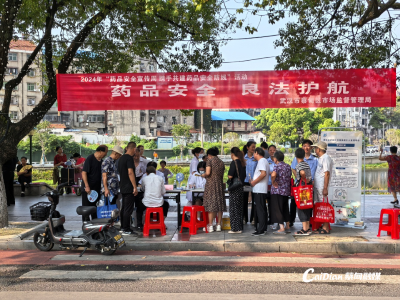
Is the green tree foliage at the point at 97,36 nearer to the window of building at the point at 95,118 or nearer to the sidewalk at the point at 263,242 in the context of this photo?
the sidewalk at the point at 263,242

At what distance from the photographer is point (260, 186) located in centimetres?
841

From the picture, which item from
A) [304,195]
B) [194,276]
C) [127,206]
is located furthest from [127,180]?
[304,195]

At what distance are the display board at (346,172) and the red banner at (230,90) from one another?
2.57 feet

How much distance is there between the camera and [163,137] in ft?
203

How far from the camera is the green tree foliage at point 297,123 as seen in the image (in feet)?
208

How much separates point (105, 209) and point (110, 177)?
65 centimetres

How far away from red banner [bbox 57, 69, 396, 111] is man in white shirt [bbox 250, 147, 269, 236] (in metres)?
1.74

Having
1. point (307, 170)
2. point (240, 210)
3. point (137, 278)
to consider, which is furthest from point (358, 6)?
point (137, 278)

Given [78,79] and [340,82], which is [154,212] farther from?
[340,82]

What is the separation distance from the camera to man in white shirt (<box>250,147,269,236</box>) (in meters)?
8.33

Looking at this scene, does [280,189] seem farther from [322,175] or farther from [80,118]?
[80,118]

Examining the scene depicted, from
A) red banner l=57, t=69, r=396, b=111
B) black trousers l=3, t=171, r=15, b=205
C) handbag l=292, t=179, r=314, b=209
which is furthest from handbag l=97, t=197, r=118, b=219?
black trousers l=3, t=171, r=15, b=205

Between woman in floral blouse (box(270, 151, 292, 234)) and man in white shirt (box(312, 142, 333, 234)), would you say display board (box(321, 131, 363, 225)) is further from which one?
woman in floral blouse (box(270, 151, 292, 234))

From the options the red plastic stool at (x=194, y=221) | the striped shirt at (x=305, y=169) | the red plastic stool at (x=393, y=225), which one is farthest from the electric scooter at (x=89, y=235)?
the red plastic stool at (x=393, y=225)
